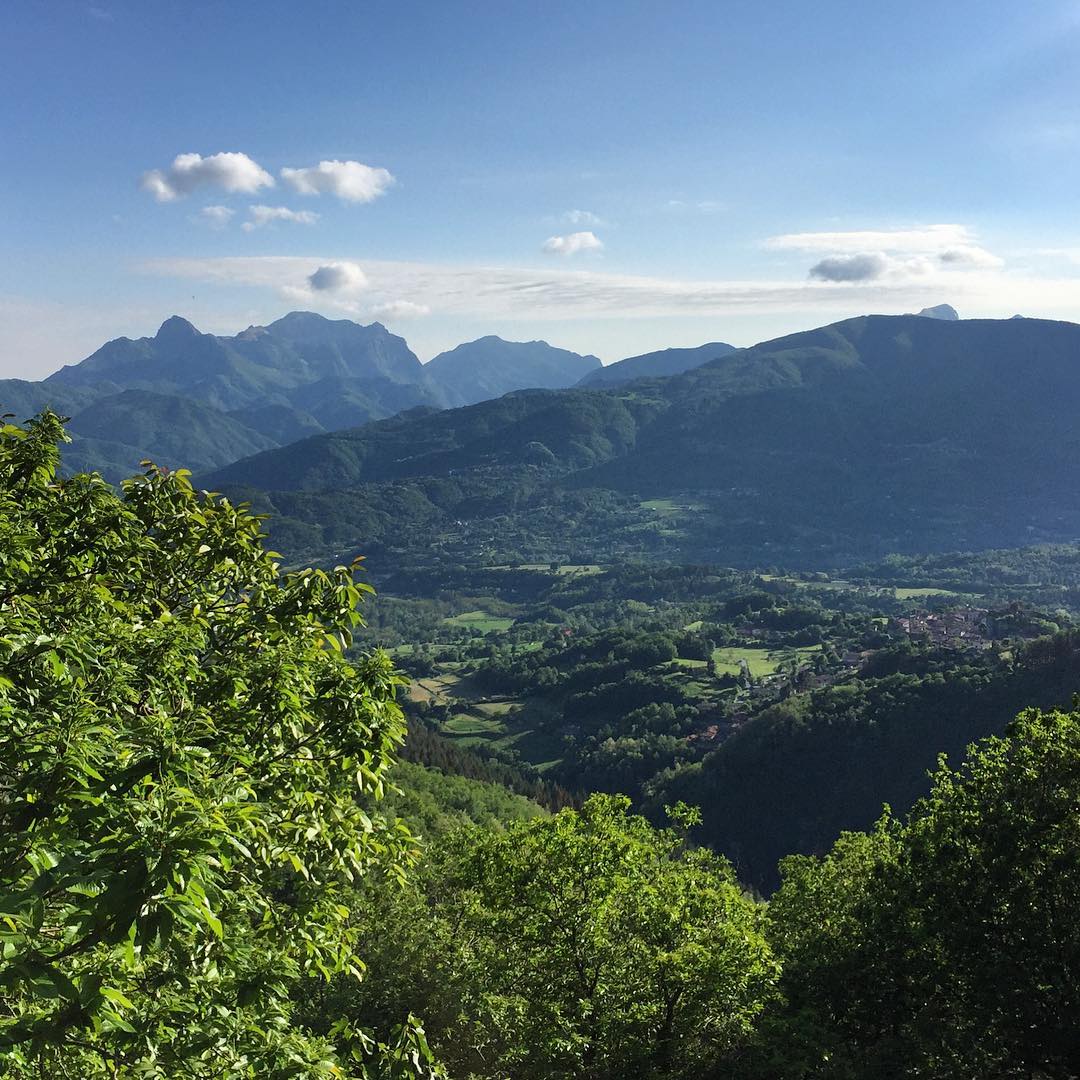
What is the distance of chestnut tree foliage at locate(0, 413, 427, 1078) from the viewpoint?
551 centimetres

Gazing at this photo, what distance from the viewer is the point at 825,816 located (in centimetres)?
14950

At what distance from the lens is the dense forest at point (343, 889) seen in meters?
6.10

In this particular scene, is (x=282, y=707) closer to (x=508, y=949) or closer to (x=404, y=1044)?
(x=404, y=1044)

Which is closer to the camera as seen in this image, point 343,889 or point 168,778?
point 168,778

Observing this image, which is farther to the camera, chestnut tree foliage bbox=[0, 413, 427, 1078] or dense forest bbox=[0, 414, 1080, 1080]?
dense forest bbox=[0, 414, 1080, 1080]

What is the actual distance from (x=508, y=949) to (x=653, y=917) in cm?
456

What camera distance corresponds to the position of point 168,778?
619 centimetres

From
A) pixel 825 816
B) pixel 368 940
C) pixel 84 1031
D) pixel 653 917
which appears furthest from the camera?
pixel 825 816

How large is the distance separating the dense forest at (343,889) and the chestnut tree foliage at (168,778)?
0.15 feet

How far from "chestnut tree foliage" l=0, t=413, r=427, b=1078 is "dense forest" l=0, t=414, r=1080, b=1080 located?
45 mm

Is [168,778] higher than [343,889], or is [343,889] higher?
[168,778]

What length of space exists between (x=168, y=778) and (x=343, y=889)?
46.6 ft

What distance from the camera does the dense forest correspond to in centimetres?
610

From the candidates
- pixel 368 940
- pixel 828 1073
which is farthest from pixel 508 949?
pixel 368 940
